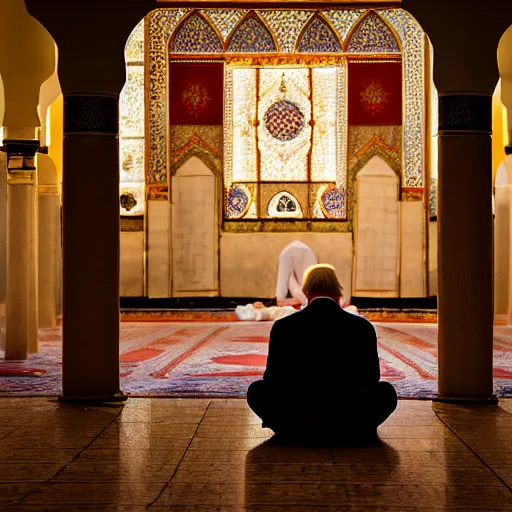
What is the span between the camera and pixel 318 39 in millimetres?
12305

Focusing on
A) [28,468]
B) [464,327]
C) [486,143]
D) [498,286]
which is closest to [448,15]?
[486,143]

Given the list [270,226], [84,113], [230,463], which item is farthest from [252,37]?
[230,463]

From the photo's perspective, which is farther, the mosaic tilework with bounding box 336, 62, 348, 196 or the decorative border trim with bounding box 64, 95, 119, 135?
the mosaic tilework with bounding box 336, 62, 348, 196

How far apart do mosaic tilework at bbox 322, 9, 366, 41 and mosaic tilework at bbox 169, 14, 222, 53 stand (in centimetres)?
148

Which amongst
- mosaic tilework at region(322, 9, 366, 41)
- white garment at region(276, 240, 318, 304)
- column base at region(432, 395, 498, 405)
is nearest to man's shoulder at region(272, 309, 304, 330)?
column base at region(432, 395, 498, 405)

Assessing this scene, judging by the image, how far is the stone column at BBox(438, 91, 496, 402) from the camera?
5.08m

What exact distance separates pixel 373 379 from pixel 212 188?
8.49 metres

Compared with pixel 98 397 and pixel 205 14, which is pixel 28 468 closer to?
pixel 98 397

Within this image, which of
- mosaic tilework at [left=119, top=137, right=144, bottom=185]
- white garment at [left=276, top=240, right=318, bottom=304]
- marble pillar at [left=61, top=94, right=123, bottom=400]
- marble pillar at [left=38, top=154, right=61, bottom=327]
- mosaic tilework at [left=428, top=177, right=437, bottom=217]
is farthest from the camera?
mosaic tilework at [left=119, top=137, right=144, bottom=185]

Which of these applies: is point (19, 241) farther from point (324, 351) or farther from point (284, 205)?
point (284, 205)

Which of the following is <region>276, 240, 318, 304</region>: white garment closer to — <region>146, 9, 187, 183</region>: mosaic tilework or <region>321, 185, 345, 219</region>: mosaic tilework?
<region>321, 185, 345, 219</region>: mosaic tilework

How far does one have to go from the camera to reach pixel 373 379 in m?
3.99

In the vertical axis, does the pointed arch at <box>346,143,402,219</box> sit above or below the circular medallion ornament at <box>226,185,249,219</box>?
above

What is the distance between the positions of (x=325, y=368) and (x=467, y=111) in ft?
6.28
